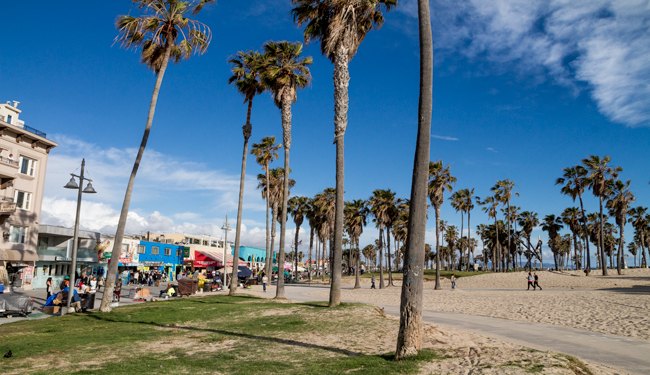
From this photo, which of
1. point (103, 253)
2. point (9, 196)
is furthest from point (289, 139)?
point (103, 253)

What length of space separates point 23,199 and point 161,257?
26.2 metres

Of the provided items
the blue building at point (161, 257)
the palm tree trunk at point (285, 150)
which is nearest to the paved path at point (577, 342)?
the palm tree trunk at point (285, 150)

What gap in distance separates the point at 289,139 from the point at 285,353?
1992 centimetres

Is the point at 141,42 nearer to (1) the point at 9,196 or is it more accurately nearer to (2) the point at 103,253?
(1) the point at 9,196

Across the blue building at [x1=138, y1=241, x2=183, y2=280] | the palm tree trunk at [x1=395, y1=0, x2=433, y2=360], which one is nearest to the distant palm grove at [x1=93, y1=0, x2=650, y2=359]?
the palm tree trunk at [x1=395, y1=0, x2=433, y2=360]

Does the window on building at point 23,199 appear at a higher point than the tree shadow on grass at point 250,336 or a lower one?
higher

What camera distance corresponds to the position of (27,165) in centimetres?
4172

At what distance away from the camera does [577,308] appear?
24719 millimetres

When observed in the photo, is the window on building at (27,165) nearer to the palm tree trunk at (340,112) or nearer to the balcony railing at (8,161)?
the balcony railing at (8,161)

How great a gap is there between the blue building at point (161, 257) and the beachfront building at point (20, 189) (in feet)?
63.0

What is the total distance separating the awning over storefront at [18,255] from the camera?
1478 inches

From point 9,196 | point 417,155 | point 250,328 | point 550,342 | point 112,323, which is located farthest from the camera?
point 9,196

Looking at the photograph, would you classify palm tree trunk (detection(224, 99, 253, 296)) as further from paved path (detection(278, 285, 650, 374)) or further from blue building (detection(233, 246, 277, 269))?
blue building (detection(233, 246, 277, 269))

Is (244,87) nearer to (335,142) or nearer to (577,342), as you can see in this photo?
(335,142)
